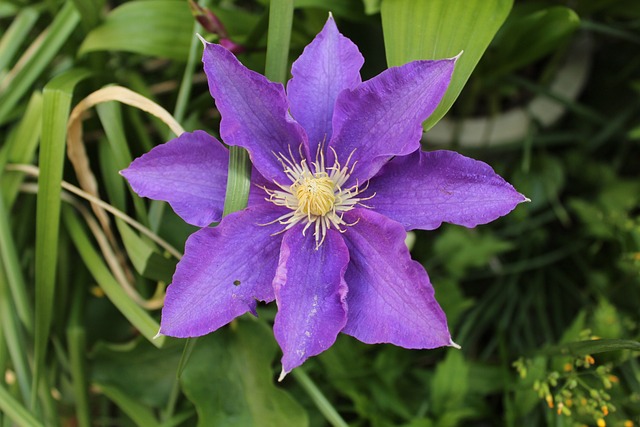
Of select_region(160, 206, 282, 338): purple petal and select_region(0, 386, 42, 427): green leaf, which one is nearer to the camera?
select_region(160, 206, 282, 338): purple petal

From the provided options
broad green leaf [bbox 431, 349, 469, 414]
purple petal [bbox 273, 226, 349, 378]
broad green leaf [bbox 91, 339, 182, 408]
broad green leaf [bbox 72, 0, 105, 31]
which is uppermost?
broad green leaf [bbox 72, 0, 105, 31]

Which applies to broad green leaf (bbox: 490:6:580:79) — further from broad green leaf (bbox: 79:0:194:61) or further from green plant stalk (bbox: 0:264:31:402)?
green plant stalk (bbox: 0:264:31:402)

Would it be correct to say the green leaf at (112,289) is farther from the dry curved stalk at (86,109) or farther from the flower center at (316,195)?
the flower center at (316,195)

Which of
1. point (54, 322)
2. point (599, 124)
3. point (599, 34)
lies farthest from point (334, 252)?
point (599, 34)

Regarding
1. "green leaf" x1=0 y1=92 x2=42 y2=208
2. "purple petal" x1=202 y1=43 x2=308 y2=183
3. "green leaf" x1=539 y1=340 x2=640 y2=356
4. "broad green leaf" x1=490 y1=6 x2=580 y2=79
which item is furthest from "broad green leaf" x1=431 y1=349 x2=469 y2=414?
"green leaf" x1=0 y1=92 x2=42 y2=208

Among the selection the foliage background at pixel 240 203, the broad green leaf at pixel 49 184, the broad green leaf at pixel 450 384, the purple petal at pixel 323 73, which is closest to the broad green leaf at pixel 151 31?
the foliage background at pixel 240 203

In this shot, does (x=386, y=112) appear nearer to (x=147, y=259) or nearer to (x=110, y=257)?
(x=147, y=259)

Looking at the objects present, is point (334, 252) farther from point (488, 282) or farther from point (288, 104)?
point (488, 282)
